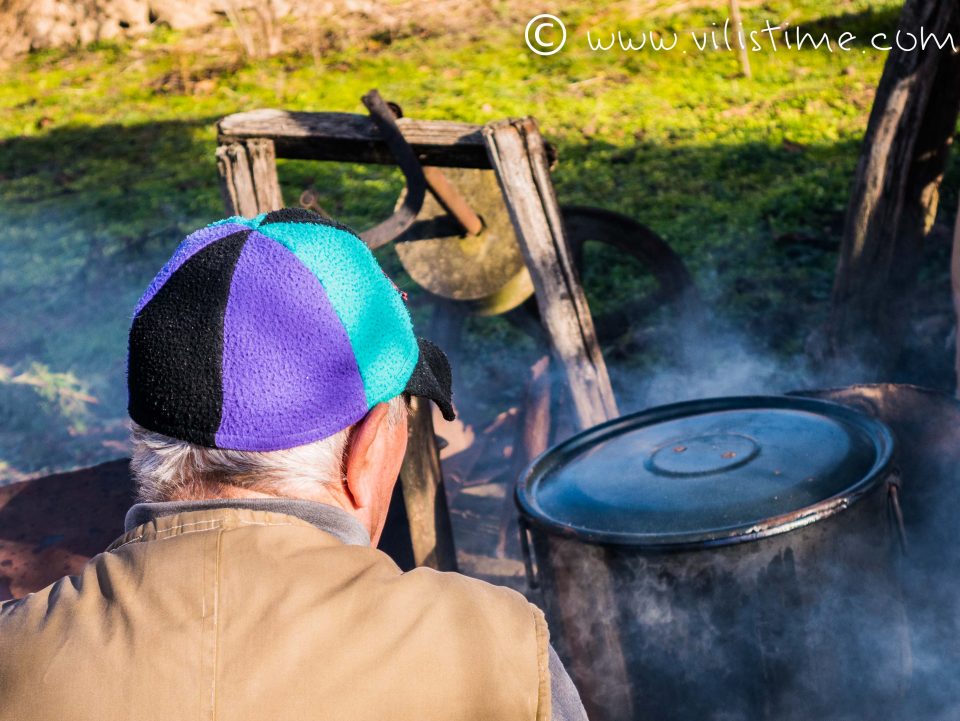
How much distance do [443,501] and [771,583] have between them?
68.3 inches

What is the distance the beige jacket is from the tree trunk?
395 cm

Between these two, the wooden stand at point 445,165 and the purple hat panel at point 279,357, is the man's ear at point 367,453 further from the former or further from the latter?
the wooden stand at point 445,165

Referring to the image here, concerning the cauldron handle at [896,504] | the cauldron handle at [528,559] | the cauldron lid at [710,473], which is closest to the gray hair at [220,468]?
the cauldron lid at [710,473]

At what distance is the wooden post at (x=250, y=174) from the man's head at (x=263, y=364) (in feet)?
12.1

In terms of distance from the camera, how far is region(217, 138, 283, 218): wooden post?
493 cm

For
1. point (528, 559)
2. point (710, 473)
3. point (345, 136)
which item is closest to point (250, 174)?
point (345, 136)

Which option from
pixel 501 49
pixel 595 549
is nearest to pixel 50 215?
pixel 501 49

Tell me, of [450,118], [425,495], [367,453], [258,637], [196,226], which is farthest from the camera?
[450,118]

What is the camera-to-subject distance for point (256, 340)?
1225 mm

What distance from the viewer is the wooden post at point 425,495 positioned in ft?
13.2

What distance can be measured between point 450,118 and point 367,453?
26.6ft

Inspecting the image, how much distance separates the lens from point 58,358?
287 inches

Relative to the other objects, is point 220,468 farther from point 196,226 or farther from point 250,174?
point 196,226

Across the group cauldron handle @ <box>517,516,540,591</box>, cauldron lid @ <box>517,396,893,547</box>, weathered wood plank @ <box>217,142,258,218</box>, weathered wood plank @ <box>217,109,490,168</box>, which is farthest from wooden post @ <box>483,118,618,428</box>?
cauldron handle @ <box>517,516,540,591</box>
